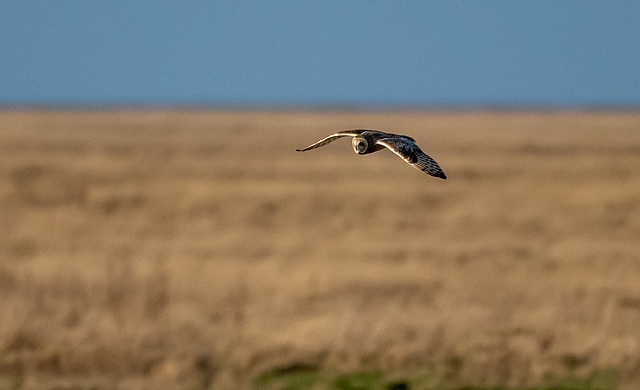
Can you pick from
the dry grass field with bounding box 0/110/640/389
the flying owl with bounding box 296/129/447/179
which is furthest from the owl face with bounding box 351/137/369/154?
the dry grass field with bounding box 0/110/640/389

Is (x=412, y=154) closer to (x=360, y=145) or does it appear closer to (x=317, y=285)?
(x=360, y=145)

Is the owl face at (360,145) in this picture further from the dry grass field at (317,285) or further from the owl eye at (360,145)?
the dry grass field at (317,285)

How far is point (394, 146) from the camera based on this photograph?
3.30 m

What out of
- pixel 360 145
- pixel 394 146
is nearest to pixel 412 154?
pixel 394 146

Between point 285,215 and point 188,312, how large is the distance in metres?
9.17

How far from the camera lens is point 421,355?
31.8 feet

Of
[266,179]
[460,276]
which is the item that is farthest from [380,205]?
[460,276]

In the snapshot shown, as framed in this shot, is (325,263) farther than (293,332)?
Yes

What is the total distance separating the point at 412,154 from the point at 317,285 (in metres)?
8.92

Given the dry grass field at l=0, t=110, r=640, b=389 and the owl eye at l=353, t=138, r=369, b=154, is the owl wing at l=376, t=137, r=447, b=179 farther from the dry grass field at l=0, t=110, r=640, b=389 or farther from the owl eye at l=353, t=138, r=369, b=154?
the dry grass field at l=0, t=110, r=640, b=389

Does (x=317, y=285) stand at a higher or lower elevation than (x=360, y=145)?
lower

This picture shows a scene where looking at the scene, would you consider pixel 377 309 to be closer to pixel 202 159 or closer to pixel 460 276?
pixel 460 276

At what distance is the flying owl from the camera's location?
10.3 ft

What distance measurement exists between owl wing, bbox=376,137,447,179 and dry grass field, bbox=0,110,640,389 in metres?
6.12
